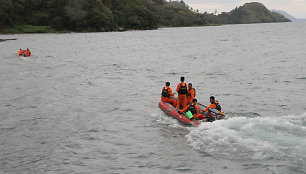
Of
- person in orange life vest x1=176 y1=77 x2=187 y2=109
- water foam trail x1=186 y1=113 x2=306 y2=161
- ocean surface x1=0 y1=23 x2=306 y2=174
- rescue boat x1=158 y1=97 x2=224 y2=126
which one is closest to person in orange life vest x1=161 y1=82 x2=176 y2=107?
rescue boat x1=158 y1=97 x2=224 y2=126

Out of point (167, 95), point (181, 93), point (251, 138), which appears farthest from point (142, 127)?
point (251, 138)

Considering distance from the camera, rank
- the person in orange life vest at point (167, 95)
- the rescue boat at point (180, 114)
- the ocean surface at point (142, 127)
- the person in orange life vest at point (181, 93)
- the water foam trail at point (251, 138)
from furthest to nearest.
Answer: the person in orange life vest at point (167, 95) < the person in orange life vest at point (181, 93) < the rescue boat at point (180, 114) < the water foam trail at point (251, 138) < the ocean surface at point (142, 127)

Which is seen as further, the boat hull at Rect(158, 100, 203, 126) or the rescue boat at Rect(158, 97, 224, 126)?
the boat hull at Rect(158, 100, 203, 126)

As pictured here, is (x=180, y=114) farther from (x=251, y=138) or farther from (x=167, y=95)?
(x=251, y=138)

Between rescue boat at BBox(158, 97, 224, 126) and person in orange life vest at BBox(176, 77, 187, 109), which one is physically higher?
person in orange life vest at BBox(176, 77, 187, 109)

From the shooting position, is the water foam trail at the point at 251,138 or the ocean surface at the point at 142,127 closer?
the ocean surface at the point at 142,127

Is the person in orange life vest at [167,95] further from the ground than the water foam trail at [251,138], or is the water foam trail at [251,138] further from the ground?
the person in orange life vest at [167,95]

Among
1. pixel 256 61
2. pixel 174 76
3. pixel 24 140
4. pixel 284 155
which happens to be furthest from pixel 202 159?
pixel 256 61

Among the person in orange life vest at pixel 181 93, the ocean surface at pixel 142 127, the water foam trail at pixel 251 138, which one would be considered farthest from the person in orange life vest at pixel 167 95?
the water foam trail at pixel 251 138

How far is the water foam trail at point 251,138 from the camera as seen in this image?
14.2 metres

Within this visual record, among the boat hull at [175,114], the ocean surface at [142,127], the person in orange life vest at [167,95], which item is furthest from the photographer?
the person in orange life vest at [167,95]

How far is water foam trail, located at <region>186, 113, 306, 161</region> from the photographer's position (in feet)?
46.5

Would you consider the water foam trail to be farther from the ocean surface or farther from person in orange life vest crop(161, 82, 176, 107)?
person in orange life vest crop(161, 82, 176, 107)

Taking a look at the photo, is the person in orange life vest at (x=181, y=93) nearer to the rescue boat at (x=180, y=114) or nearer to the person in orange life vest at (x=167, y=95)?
the rescue boat at (x=180, y=114)
